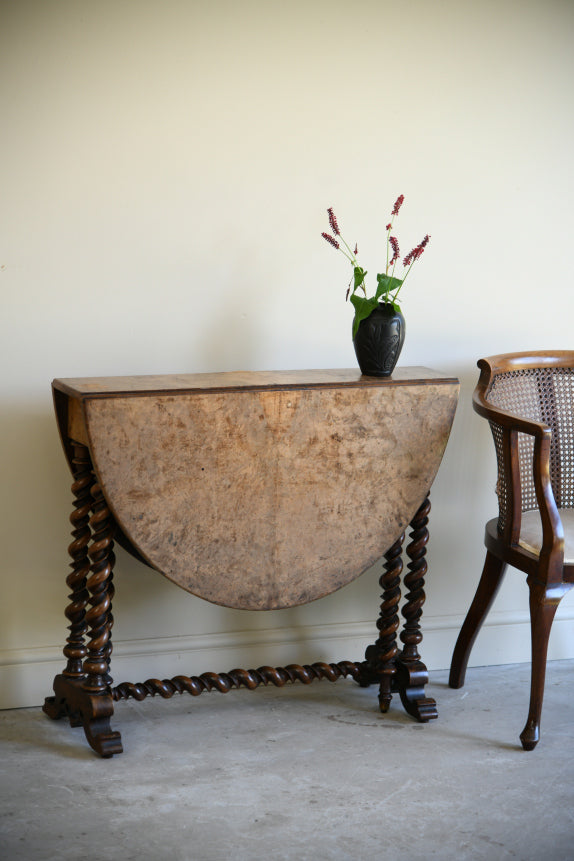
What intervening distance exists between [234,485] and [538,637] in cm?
89

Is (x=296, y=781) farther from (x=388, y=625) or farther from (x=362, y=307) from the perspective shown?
(x=362, y=307)

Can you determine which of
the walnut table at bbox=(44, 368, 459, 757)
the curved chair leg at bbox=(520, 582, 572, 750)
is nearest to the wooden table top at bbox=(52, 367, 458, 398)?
the walnut table at bbox=(44, 368, 459, 757)

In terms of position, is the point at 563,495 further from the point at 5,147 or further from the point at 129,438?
the point at 5,147

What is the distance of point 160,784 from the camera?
209 cm

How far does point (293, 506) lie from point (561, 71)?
1672mm

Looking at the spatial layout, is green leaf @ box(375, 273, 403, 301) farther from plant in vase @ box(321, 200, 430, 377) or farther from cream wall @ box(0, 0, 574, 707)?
cream wall @ box(0, 0, 574, 707)

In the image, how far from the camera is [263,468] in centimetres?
218

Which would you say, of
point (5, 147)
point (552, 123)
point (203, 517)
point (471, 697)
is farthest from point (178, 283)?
point (471, 697)

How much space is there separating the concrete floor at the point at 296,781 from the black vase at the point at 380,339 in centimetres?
101

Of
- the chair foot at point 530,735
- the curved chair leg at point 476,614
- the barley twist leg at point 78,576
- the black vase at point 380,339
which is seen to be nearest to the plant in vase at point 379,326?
the black vase at point 380,339

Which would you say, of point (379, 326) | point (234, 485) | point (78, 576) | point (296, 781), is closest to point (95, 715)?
point (78, 576)

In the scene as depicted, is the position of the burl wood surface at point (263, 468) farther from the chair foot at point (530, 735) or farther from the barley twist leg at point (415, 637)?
the chair foot at point (530, 735)

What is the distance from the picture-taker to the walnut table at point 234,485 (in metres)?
2.09

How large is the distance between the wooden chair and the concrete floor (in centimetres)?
20
